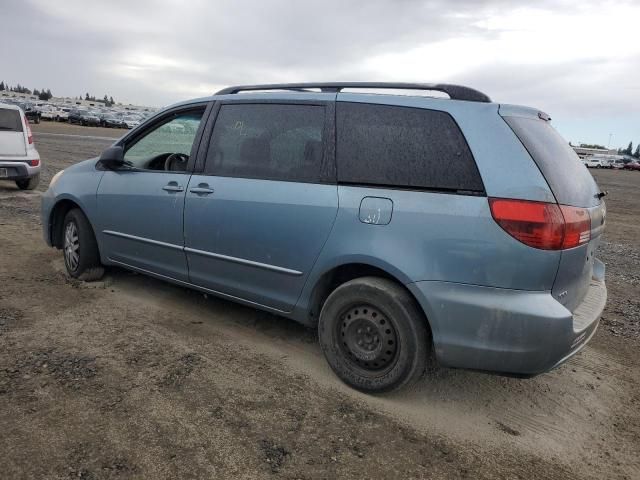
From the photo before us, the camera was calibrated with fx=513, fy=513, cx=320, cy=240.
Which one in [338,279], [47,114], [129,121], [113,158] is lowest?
[338,279]

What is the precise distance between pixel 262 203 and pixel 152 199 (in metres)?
1.20

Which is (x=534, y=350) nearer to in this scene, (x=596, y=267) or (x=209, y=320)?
(x=596, y=267)

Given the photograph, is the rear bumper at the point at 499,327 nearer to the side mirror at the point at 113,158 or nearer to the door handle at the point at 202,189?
the door handle at the point at 202,189

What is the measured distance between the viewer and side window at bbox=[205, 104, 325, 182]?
342 centimetres

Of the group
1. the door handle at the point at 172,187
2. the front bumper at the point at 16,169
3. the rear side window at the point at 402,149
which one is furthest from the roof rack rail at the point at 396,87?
the front bumper at the point at 16,169

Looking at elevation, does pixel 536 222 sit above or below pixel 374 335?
above

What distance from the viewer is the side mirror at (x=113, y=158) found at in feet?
14.6

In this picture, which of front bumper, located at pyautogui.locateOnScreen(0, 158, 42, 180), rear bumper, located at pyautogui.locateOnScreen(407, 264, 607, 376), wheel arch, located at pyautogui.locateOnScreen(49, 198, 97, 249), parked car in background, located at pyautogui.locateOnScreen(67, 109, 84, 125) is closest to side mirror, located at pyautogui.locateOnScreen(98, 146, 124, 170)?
wheel arch, located at pyautogui.locateOnScreen(49, 198, 97, 249)

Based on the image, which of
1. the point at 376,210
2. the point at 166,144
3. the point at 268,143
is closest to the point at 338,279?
the point at 376,210

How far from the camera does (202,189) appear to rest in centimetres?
384

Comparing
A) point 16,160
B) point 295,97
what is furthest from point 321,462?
point 16,160

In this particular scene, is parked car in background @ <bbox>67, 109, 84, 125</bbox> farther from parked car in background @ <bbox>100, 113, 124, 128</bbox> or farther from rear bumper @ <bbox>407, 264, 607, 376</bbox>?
rear bumper @ <bbox>407, 264, 607, 376</bbox>

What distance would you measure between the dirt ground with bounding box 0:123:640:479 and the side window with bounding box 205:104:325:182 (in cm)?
128

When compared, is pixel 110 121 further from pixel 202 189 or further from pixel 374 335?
pixel 374 335
